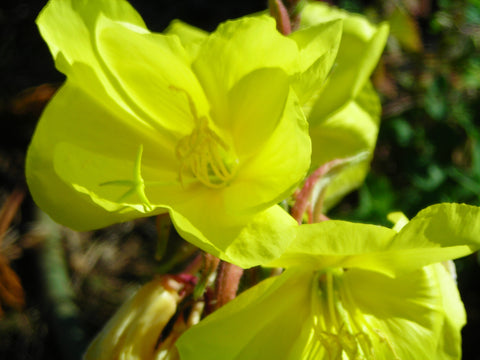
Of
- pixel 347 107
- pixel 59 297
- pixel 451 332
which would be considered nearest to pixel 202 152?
pixel 347 107

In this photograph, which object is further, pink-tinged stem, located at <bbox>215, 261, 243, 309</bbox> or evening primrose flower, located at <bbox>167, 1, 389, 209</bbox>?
evening primrose flower, located at <bbox>167, 1, 389, 209</bbox>

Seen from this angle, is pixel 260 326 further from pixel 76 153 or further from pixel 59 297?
pixel 59 297

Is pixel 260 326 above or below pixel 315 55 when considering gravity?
below

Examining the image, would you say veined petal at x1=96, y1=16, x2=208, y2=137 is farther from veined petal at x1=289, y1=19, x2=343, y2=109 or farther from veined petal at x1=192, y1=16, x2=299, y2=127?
veined petal at x1=289, y1=19, x2=343, y2=109

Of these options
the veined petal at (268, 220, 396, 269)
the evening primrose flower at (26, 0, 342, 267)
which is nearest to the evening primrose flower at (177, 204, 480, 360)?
the veined petal at (268, 220, 396, 269)

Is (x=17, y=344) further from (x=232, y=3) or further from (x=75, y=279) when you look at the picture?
(x=232, y=3)

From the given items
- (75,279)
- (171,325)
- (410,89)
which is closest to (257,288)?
(171,325)

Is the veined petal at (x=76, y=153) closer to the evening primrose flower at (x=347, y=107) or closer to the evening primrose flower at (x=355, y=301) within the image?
the evening primrose flower at (x=355, y=301)
